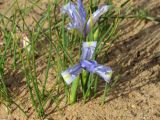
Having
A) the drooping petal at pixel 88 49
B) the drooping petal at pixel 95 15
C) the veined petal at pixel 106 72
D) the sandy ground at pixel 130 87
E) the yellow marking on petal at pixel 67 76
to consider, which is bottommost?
the sandy ground at pixel 130 87

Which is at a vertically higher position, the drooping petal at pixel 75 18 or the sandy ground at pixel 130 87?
the drooping petal at pixel 75 18

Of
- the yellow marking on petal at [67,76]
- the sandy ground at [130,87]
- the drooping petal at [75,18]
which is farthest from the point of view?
the sandy ground at [130,87]

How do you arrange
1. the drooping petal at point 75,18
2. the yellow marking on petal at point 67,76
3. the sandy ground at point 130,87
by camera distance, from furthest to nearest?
1. the sandy ground at point 130,87
2. the drooping petal at point 75,18
3. the yellow marking on petal at point 67,76

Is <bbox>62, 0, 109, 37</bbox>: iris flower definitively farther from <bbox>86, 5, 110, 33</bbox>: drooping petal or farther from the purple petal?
the purple petal

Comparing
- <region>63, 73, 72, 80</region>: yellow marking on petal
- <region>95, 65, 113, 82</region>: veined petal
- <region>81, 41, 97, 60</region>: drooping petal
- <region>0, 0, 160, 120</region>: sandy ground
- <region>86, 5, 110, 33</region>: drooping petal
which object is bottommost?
<region>0, 0, 160, 120</region>: sandy ground

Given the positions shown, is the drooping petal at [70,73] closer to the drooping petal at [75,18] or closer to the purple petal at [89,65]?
the purple petal at [89,65]

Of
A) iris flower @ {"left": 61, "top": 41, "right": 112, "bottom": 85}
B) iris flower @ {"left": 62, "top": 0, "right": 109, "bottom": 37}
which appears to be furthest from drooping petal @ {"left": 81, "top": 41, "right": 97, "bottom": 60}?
iris flower @ {"left": 62, "top": 0, "right": 109, "bottom": 37}

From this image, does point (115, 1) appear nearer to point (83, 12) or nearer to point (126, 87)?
point (126, 87)

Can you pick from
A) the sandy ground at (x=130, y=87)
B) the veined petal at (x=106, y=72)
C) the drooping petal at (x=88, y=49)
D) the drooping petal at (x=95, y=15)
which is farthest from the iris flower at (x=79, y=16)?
the sandy ground at (x=130, y=87)

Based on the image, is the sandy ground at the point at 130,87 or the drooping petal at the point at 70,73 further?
the sandy ground at the point at 130,87
